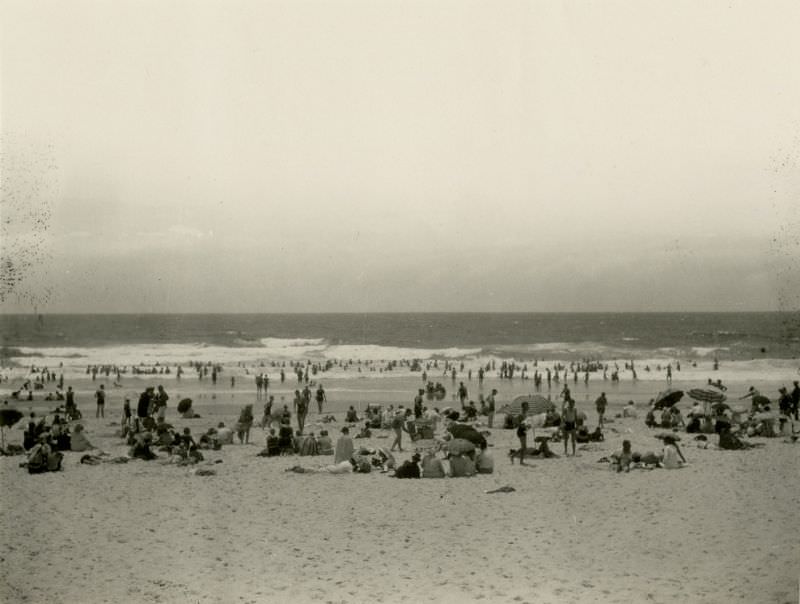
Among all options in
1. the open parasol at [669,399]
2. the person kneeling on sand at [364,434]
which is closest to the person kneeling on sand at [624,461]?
the person kneeling on sand at [364,434]

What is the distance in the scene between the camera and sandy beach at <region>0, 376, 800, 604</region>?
9.42m

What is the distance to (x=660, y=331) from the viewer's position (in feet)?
401

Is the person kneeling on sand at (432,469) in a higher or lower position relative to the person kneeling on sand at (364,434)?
higher

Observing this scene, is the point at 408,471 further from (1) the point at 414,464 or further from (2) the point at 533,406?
(2) the point at 533,406

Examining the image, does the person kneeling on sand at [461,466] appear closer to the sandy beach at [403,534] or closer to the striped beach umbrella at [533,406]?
the sandy beach at [403,534]

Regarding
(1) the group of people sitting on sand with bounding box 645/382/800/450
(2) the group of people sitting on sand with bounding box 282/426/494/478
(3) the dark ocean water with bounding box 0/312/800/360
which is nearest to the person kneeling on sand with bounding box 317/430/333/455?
(2) the group of people sitting on sand with bounding box 282/426/494/478

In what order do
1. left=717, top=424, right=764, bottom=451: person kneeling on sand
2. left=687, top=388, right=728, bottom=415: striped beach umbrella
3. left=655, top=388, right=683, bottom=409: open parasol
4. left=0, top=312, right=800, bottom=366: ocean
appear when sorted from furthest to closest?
left=0, top=312, right=800, bottom=366: ocean < left=655, top=388, right=683, bottom=409: open parasol < left=687, top=388, right=728, bottom=415: striped beach umbrella < left=717, top=424, right=764, bottom=451: person kneeling on sand

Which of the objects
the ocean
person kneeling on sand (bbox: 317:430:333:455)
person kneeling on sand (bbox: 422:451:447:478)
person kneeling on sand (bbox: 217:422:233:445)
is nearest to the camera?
person kneeling on sand (bbox: 422:451:447:478)

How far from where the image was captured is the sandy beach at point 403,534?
9.42 metres

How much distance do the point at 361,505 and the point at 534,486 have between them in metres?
3.77

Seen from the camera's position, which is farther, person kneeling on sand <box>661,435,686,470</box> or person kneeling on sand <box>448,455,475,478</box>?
person kneeling on sand <box>661,435,686,470</box>

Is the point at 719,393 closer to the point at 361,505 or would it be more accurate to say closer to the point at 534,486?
the point at 534,486

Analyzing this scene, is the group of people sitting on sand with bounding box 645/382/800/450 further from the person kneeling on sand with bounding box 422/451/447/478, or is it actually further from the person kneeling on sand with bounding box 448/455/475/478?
the person kneeling on sand with bounding box 422/451/447/478

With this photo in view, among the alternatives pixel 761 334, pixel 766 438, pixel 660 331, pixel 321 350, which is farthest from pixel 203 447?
pixel 660 331
